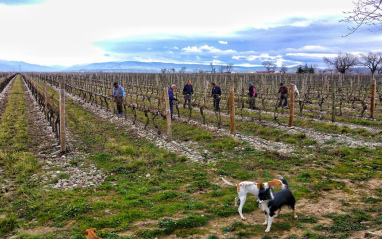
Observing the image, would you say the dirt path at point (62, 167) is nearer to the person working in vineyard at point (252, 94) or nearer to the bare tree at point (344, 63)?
the person working in vineyard at point (252, 94)

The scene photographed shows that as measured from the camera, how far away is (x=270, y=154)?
30.2 feet

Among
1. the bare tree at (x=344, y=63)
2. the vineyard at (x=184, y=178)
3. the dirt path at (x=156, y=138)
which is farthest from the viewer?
the bare tree at (x=344, y=63)

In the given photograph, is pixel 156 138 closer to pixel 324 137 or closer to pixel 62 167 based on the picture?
pixel 62 167

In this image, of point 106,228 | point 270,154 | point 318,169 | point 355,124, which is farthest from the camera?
point 355,124

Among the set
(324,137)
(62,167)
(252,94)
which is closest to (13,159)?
(62,167)

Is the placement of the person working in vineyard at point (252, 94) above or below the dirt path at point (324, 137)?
above

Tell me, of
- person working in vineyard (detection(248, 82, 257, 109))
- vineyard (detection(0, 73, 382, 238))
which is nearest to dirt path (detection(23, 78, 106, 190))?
vineyard (detection(0, 73, 382, 238))

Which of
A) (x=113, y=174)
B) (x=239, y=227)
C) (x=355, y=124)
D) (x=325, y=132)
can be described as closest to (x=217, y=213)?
(x=239, y=227)

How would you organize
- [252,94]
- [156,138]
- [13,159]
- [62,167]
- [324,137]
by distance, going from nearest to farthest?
[62,167] < [13,159] < [324,137] < [156,138] < [252,94]

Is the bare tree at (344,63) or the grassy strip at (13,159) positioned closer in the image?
the grassy strip at (13,159)

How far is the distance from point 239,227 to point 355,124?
37.4 ft

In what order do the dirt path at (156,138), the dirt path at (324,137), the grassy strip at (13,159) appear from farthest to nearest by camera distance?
the dirt path at (324,137), the dirt path at (156,138), the grassy strip at (13,159)

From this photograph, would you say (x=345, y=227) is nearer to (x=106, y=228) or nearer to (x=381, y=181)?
(x=381, y=181)

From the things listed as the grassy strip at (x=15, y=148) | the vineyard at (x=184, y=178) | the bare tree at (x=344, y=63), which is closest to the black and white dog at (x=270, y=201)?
the vineyard at (x=184, y=178)
